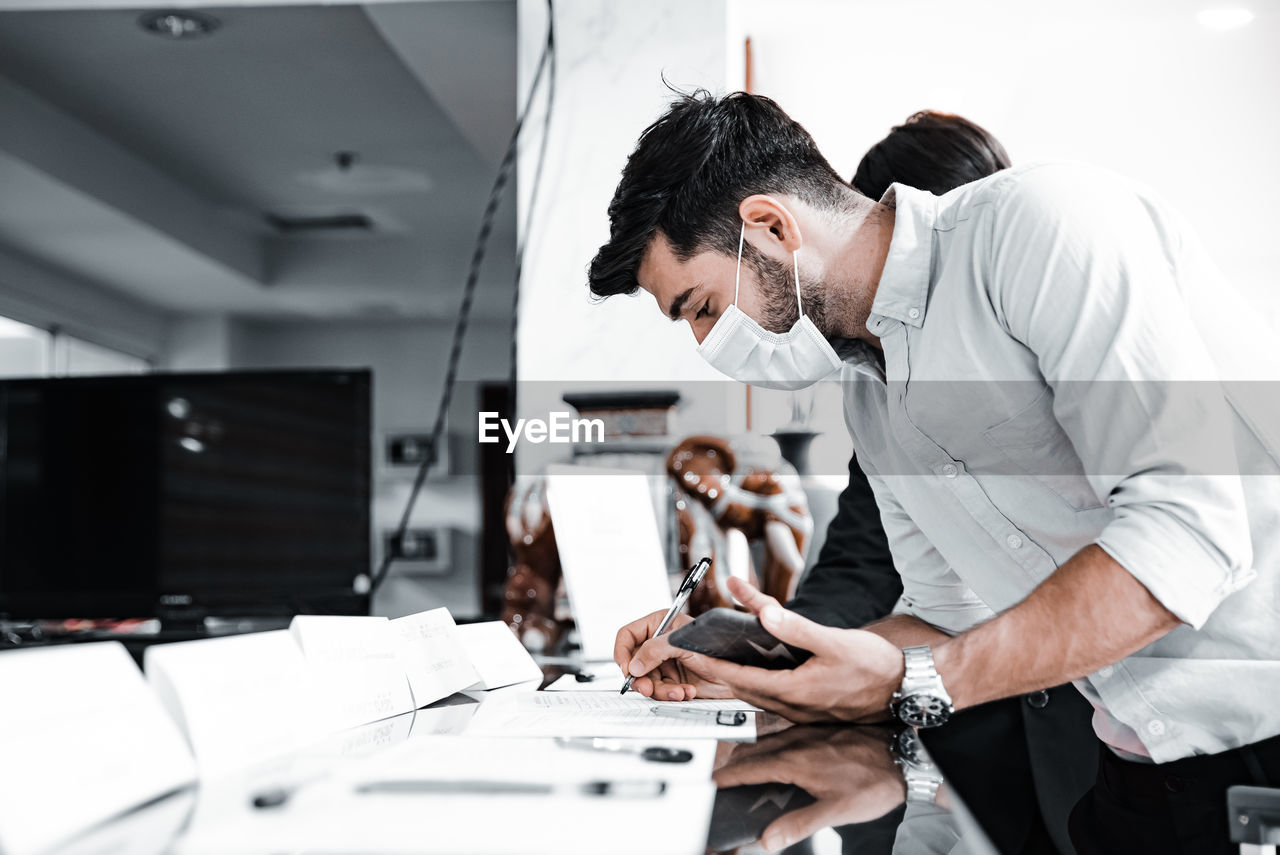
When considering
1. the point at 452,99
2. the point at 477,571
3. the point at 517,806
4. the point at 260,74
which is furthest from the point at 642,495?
the point at 477,571

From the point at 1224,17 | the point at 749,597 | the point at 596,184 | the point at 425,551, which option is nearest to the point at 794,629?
the point at 749,597

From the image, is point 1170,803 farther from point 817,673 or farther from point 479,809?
point 479,809

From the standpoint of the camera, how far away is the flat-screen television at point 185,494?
271 cm

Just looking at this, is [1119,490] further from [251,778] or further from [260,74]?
[260,74]

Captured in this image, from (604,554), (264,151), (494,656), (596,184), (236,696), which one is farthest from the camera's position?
(264,151)

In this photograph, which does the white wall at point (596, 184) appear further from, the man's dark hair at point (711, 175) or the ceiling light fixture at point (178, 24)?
the ceiling light fixture at point (178, 24)

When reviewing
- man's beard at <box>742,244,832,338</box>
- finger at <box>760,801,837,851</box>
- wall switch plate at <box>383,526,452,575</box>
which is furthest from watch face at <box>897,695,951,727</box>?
A: wall switch plate at <box>383,526,452,575</box>

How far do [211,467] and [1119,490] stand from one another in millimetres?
2531

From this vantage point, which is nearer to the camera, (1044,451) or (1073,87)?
(1044,451)

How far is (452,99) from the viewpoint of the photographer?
134 inches

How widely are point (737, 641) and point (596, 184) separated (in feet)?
5.17

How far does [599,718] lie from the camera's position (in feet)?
2.87

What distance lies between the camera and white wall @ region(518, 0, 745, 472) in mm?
2174

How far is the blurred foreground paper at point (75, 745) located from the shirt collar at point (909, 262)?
2.30 feet
